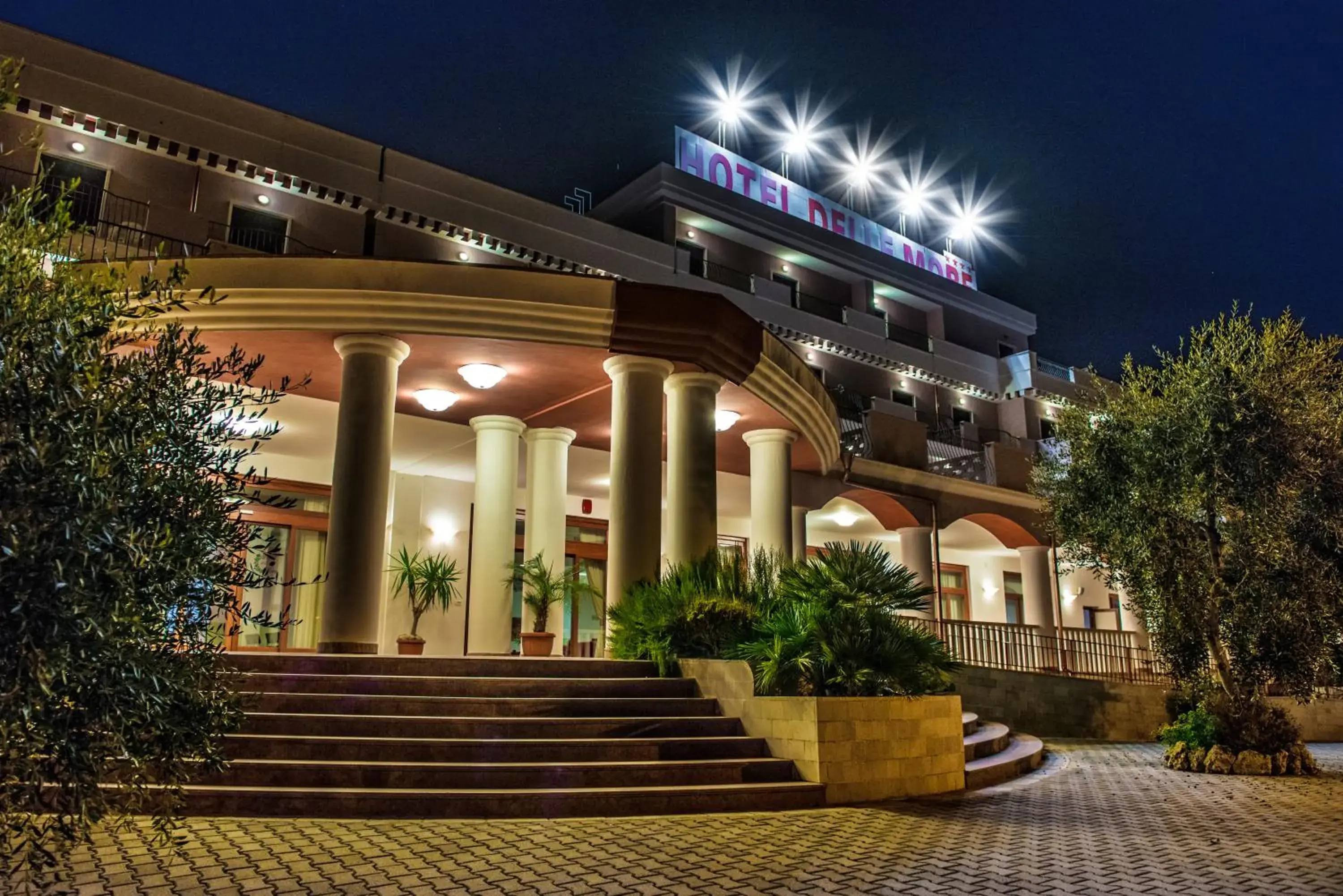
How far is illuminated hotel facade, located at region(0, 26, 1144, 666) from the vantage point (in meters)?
10.9

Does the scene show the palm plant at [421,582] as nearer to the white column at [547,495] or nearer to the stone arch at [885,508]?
the white column at [547,495]

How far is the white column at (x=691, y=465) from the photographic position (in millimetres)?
12031

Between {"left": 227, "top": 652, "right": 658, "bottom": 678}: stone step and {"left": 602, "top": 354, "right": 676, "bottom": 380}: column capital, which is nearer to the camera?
{"left": 227, "top": 652, "right": 658, "bottom": 678}: stone step

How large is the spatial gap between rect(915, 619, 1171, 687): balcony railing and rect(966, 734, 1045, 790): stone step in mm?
4040

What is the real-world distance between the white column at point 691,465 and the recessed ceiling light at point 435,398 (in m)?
3.17

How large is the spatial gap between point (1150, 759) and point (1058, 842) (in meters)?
7.91

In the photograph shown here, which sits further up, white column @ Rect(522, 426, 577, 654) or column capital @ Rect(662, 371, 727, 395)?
column capital @ Rect(662, 371, 727, 395)

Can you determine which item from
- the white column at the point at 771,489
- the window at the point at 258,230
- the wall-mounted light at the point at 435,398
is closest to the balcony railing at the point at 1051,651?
the white column at the point at 771,489

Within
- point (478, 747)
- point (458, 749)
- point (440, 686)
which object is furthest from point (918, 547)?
point (458, 749)

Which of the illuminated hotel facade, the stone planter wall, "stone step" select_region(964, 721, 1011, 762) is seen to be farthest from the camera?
"stone step" select_region(964, 721, 1011, 762)

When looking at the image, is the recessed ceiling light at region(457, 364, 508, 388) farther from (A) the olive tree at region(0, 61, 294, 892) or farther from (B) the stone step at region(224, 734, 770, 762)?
(A) the olive tree at region(0, 61, 294, 892)

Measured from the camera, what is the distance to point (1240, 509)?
39.2ft

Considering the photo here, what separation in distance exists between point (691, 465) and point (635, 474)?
2.85 feet

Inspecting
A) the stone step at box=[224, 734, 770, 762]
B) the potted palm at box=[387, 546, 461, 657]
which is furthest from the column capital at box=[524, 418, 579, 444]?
the stone step at box=[224, 734, 770, 762]
